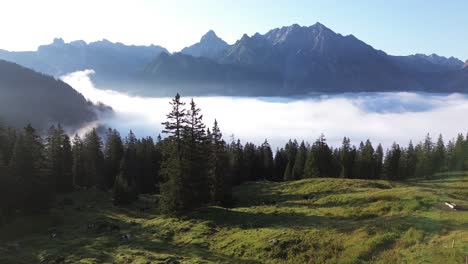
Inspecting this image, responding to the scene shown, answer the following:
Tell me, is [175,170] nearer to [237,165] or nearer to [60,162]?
[60,162]

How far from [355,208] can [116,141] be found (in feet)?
255

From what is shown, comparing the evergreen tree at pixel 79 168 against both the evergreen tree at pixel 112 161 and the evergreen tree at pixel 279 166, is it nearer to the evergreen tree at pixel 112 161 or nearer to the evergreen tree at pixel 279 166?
the evergreen tree at pixel 112 161

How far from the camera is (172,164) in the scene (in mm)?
57531

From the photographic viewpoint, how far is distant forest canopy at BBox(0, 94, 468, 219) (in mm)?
58812

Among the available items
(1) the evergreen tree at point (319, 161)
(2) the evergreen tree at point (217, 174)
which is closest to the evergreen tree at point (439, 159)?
(1) the evergreen tree at point (319, 161)

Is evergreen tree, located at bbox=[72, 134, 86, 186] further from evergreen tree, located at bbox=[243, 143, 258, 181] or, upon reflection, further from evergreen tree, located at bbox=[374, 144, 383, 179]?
evergreen tree, located at bbox=[374, 144, 383, 179]

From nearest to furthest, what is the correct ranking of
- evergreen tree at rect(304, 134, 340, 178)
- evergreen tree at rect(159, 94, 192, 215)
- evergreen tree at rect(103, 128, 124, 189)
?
1. evergreen tree at rect(159, 94, 192, 215)
2. evergreen tree at rect(103, 128, 124, 189)
3. evergreen tree at rect(304, 134, 340, 178)

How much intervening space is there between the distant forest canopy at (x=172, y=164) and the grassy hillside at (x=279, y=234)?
465 cm

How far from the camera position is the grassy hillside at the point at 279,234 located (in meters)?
34.8

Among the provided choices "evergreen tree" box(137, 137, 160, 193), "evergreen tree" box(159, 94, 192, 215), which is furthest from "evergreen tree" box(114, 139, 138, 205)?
"evergreen tree" box(159, 94, 192, 215)

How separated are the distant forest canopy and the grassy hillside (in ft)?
15.3

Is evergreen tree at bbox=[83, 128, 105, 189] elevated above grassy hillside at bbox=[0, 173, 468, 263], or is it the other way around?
evergreen tree at bbox=[83, 128, 105, 189]

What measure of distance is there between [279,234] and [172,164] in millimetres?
21367

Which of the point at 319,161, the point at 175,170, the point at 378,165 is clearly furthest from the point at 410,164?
the point at 175,170
